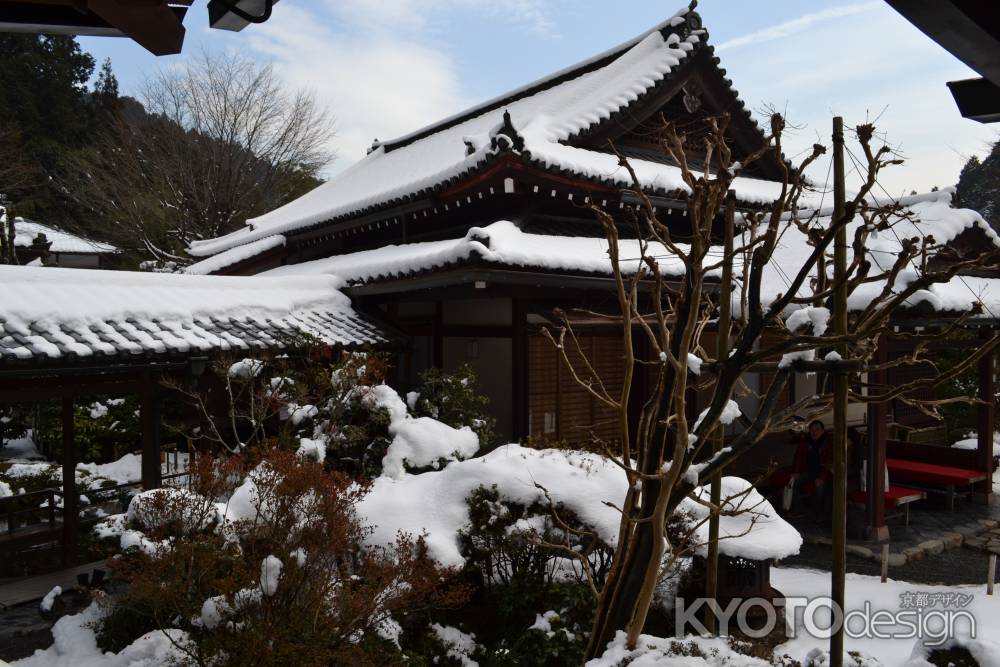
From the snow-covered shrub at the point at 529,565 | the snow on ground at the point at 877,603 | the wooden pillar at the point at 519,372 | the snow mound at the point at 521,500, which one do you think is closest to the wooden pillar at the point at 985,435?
the snow on ground at the point at 877,603

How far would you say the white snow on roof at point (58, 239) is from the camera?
1025 inches

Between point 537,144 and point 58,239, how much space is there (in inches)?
1053

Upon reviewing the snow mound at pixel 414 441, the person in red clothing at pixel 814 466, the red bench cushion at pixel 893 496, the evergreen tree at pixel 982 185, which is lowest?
the red bench cushion at pixel 893 496

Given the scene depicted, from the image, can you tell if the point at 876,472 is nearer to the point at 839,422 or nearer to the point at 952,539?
the point at 952,539

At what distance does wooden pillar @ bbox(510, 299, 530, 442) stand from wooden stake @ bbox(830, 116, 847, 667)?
5186mm

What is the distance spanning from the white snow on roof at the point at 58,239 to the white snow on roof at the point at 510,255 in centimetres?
2187

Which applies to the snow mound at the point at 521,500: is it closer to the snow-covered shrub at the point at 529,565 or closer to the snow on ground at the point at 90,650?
the snow-covered shrub at the point at 529,565

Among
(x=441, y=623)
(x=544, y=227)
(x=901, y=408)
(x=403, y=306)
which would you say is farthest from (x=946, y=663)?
(x=901, y=408)

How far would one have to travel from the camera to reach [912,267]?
6.79 metres

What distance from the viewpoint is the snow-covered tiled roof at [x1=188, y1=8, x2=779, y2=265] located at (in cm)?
869

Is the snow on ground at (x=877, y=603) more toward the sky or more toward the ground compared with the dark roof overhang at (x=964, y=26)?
more toward the ground

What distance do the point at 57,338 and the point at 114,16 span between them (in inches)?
214

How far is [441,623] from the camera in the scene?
5121 mm

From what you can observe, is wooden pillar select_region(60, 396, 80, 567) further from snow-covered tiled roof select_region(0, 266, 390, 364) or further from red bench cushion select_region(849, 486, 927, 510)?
red bench cushion select_region(849, 486, 927, 510)
